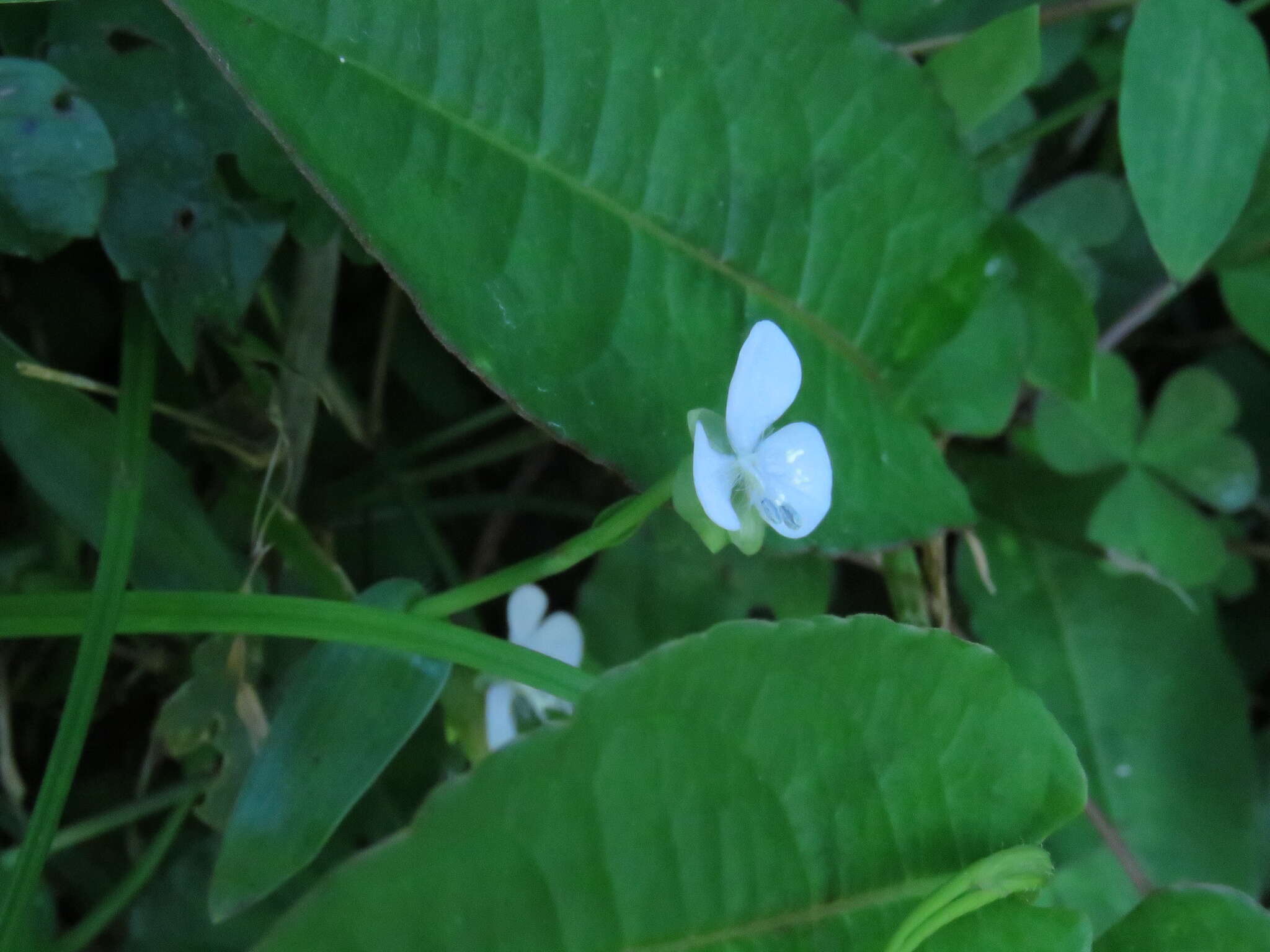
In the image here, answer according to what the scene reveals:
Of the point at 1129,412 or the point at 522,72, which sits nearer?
the point at 522,72

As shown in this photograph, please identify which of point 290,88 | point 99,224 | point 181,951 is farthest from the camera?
point 181,951

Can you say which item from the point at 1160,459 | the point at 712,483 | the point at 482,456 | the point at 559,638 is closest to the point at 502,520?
the point at 482,456

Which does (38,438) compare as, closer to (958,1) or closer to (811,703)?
(811,703)

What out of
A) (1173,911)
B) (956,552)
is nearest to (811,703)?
(1173,911)

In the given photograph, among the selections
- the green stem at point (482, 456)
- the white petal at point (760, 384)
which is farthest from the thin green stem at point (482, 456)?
the white petal at point (760, 384)

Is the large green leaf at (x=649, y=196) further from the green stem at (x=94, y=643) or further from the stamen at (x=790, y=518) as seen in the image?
the green stem at (x=94, y=643)

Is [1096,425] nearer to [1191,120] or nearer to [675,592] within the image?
[1191,120]

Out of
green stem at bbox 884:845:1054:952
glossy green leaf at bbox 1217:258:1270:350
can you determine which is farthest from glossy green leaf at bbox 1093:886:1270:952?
glossy green leaf at bbox 1217:258:1270:350
